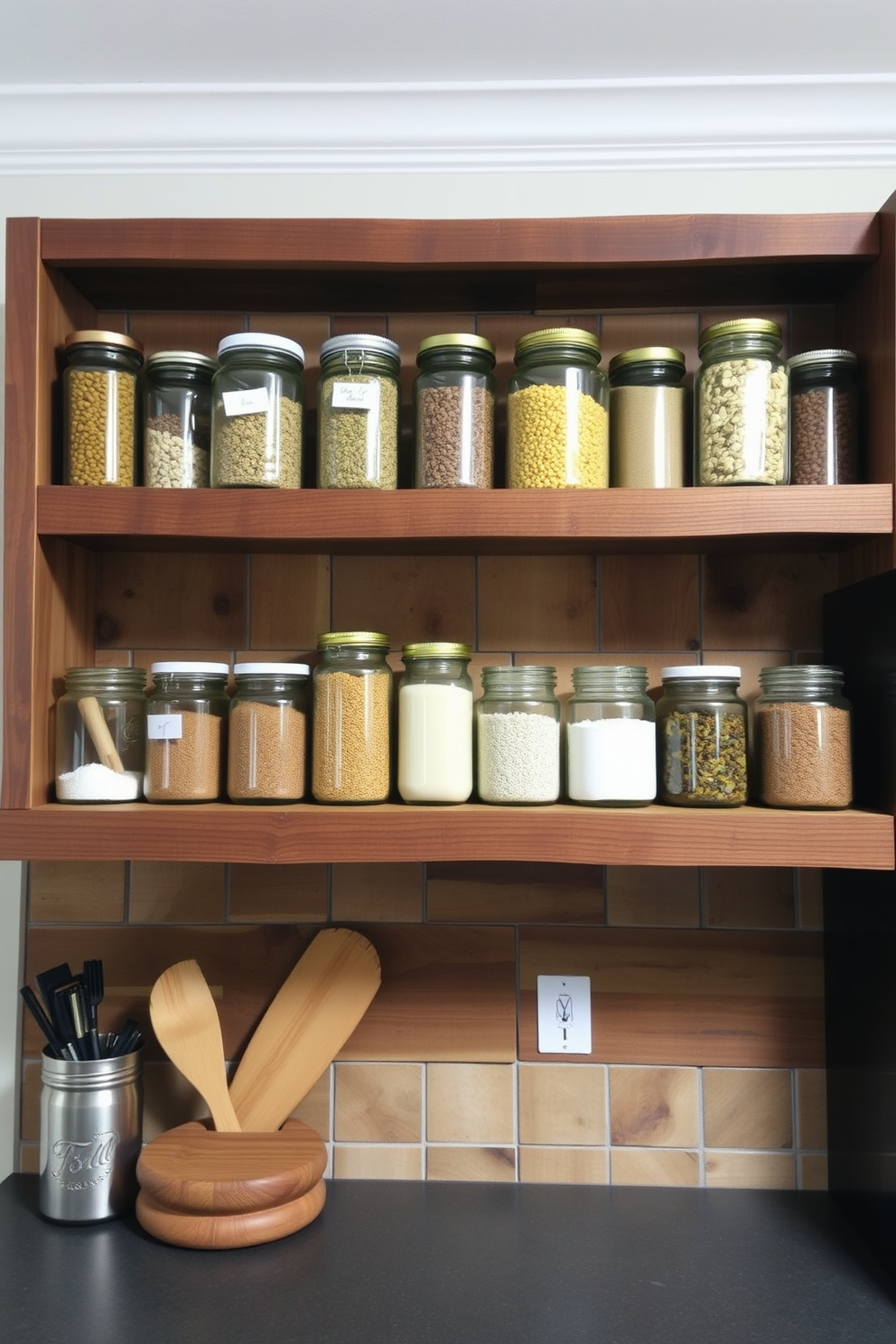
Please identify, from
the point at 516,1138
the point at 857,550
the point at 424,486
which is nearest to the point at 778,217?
the point at 857,550

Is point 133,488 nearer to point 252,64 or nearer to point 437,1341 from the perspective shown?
point 252,64

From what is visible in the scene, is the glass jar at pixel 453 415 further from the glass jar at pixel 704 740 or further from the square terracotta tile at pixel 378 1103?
the square terracotta tile at pixel 378 1103

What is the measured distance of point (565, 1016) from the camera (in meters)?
1.37

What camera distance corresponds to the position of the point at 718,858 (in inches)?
43.9

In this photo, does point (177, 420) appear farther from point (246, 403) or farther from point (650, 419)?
point (650, 419)

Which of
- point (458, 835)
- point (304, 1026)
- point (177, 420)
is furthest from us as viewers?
point (304, 1026)

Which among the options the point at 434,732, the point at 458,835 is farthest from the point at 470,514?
the point at 458,835

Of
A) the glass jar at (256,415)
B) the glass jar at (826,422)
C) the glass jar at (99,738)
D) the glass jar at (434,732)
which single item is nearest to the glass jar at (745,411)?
the glass jar at (826,422)

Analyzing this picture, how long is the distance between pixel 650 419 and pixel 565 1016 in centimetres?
80

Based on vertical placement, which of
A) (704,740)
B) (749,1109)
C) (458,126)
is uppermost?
(458,126)

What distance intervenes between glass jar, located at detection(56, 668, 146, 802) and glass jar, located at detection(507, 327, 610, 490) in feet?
1.82

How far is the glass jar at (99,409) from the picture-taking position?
1.21 m

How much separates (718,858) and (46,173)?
4.40 ft

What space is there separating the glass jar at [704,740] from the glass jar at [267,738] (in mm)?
448
